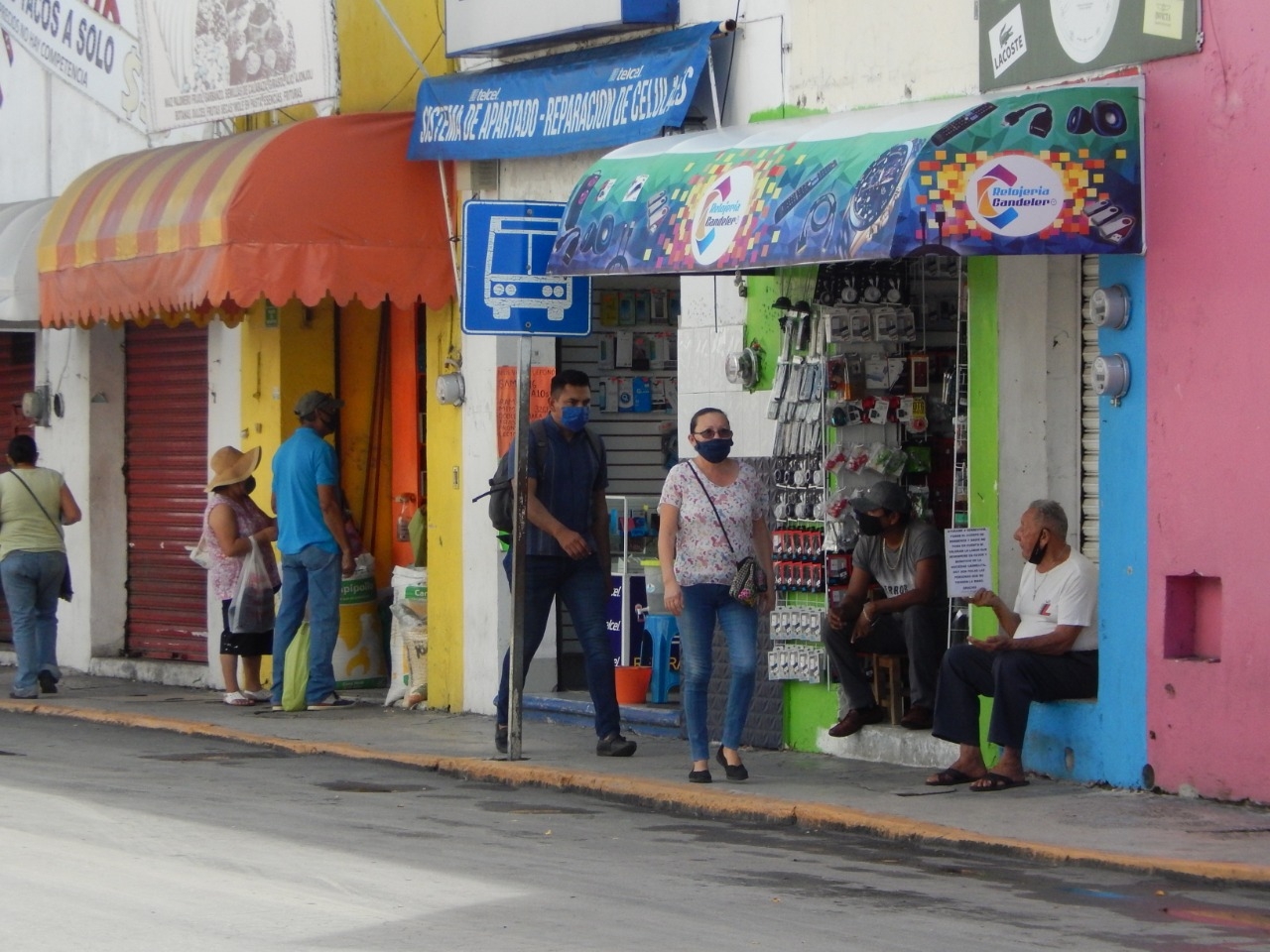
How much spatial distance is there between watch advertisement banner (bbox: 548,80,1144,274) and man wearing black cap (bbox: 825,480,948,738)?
168 cm

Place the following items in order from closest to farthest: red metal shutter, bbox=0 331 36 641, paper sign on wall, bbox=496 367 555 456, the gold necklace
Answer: the gold necklace
paper sign on wall, bbox=496 367 555 456
red metal shutter, bbox=0 331 36 641

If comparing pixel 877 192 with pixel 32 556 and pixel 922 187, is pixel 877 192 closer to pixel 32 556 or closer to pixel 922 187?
pixel 922 187

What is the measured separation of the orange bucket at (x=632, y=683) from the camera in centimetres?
1351

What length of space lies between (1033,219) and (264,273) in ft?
18.4

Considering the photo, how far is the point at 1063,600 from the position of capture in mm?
10430

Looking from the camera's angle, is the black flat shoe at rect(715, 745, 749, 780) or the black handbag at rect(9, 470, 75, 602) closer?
the black flat shoe at rect(715, 745, 749, 780)

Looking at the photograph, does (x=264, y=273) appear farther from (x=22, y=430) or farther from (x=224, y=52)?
(x=22, y=430)

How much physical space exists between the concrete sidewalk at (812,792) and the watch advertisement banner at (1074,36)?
11.1 feet

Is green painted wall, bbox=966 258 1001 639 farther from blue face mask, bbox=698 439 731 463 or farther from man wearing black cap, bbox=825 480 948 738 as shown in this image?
blue face mask, bbox=698 439 731 463

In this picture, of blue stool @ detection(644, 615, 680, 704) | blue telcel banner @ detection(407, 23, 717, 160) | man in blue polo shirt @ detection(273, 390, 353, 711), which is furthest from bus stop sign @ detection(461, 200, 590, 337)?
man in blue polo shirt @ detection(273, 390, 353, 711)

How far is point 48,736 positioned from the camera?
529 inches

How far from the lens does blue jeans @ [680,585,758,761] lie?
1092 cm

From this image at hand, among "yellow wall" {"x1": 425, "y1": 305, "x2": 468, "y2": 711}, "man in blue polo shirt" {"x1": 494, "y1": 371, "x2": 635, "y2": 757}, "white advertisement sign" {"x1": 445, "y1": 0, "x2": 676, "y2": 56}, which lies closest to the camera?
"man in blue polo shirt" {"x1": 494, "y1": 371, "x2": 635, "y2": 757}

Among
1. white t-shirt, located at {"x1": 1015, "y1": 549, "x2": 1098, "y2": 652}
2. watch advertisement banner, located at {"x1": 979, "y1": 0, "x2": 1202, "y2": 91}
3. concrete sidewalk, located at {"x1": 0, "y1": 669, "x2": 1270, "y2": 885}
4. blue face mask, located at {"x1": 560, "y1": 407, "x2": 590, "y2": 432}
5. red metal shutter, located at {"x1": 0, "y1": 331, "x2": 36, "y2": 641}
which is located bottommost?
concrete sidewalk, located at {"x1": 0, "y1": 669, "x2": 1270, "y2": 885}
